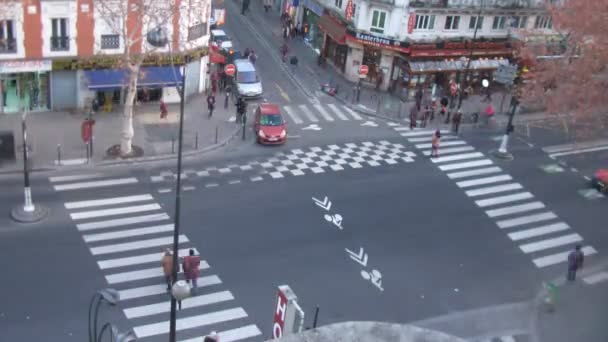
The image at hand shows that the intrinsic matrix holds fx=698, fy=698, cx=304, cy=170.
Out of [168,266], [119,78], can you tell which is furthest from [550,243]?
[119,78]

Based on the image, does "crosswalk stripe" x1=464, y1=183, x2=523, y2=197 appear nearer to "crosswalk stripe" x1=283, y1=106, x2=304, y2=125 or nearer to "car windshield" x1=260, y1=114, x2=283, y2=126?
"car windshield" x1=260, y1=114, x2=283, y2=126

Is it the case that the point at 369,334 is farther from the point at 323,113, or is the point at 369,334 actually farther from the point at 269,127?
the point at 323,113

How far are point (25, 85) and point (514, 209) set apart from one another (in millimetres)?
23308

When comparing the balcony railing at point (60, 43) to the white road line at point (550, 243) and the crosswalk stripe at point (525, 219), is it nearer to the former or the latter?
the crosswalk stripe at point (525, 219)

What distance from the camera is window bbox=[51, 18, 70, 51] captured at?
3216cm

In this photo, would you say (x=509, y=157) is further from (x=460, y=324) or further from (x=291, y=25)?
(x=291, y=25)

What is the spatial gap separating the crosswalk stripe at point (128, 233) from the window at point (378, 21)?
2128 cm

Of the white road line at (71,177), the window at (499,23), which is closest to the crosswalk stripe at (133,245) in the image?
the white road line at (71,177)

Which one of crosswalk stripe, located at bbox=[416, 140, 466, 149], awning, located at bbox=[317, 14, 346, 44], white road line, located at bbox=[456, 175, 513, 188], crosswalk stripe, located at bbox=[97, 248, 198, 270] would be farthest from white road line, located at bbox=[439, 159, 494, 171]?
crosswalk stripe, located at bbox=[97, 248, 198, 270]

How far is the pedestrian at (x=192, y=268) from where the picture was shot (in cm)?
2153

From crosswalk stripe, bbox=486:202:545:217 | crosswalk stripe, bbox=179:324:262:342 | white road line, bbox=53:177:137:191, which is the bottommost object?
crosswalk stripe, bbox=179:324:262:342

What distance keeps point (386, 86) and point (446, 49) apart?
14.0 feet

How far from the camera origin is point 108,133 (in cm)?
3259

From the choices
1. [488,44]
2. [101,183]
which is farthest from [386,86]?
[101,183]
